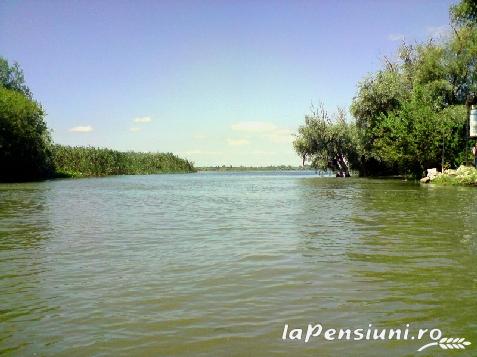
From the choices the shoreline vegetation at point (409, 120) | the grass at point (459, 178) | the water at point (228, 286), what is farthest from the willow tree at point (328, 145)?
the water at point (228, 286)

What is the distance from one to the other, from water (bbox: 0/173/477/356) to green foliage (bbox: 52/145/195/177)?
239 ft

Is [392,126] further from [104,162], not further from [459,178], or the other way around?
[104,162]

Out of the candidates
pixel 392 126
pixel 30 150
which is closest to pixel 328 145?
pixel 392 126

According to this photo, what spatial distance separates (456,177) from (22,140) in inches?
2142

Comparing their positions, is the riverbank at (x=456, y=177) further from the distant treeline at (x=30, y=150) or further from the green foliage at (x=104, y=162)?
the green foliage at (x=104, y=162)

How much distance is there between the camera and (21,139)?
64625 millimetres

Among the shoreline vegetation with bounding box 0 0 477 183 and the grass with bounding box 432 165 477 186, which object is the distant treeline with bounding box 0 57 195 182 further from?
the grass with bounding box 432 165 477 186

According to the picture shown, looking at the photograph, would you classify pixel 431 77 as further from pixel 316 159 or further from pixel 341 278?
pixel 341 278

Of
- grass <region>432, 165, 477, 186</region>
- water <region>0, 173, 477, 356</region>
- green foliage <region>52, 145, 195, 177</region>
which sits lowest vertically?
water <region>0, 173, 477, 356</region>

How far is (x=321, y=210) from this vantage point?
2089 centimetres

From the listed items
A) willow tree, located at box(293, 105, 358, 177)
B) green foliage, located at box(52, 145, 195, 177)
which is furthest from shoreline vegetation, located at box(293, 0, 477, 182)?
green foliage, located at box(52, 145, 195, 177)

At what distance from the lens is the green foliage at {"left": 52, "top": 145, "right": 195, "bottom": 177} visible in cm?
8928

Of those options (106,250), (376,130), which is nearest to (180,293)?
(106,250)

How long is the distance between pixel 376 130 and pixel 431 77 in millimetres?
9251
